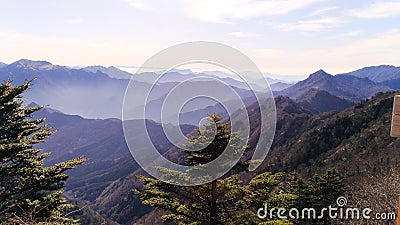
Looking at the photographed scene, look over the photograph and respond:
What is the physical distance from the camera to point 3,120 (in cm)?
1262

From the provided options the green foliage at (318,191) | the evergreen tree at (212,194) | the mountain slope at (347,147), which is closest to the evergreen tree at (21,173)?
the evergreen tree at (212,194)

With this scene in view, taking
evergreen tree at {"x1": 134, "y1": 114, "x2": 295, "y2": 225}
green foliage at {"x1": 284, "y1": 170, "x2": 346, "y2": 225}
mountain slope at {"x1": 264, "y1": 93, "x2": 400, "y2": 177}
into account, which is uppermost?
evergreen tree at {"x1": 134, "y1": 114, "x2": 295, "y2": 225}

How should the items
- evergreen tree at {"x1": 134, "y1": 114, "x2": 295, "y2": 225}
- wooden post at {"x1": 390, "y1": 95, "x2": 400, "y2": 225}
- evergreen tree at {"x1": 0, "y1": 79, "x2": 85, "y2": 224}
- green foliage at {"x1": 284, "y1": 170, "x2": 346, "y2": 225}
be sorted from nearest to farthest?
wooden post at {"x1": 390, "y1": 95, "x2": 400, "y2": 225} → evergreen tree at {"x1": 134, "y1": 114, "x2": 295, "y2": 225} → evergreen tree at {"x1": 0, "y1": 79, "x2": 85, "y2": 224} → green foliage at {"x1": 284, "y1": 170, "x2": 346, "y2": 225}

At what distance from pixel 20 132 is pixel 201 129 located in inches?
301

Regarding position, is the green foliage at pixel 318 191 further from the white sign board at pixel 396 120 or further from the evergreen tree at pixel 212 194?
the white sign board at pixel 396 120

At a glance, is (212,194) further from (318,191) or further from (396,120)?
(318,191)

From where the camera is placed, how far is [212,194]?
393 inches

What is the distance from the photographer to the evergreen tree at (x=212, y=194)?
9398 mm

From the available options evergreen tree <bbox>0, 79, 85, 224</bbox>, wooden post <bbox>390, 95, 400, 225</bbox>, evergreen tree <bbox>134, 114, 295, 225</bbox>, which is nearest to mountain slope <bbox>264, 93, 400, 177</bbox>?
evergreen tree <bbox>134, 114, 295, 225</bbox>

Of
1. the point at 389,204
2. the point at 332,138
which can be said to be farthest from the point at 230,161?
the point at 332,138

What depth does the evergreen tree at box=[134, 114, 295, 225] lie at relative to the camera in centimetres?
940

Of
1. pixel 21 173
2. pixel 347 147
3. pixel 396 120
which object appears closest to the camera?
pixel 396 120

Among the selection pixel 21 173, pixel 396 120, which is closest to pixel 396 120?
pixel 396 120

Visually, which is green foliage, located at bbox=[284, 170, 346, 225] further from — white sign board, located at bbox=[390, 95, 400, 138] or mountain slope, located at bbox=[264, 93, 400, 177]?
mountain slope, located at bbox=[264, 93, 400, 177]
